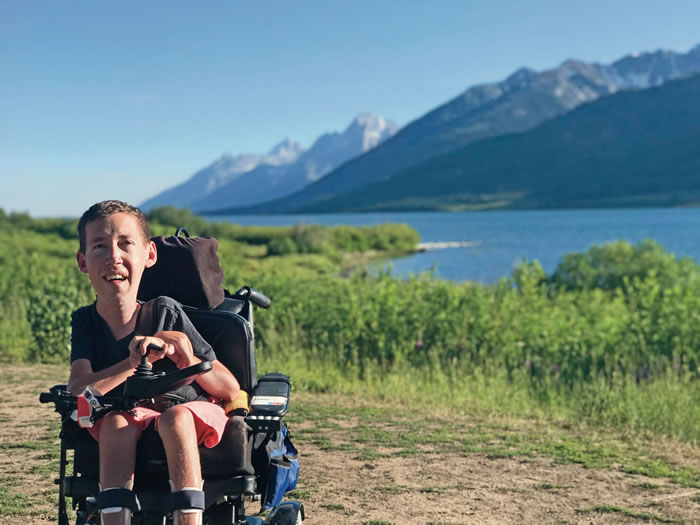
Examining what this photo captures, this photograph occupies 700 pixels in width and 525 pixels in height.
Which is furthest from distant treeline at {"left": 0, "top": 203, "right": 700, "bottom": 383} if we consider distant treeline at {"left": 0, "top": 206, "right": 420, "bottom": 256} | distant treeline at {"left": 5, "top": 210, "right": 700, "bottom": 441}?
distant treeline at {"left": 0, "top": 206, "right": 420, "bottom": 256}

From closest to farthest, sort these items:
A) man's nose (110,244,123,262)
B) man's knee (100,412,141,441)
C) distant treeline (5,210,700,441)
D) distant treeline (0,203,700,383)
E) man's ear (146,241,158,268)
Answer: man's knee (100,412,141,441) → man's nose (110,244,123,262) → man's ear (146,241,158,268) → distant treeline (5,210,700,441) → distant treeline (0,203,700,383)

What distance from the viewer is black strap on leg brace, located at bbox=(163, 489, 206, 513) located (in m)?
3.30

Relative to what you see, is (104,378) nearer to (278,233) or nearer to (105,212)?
(105,212)

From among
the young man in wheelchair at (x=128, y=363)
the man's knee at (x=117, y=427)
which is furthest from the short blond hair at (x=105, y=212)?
the man's knee at (x=117, y=427)

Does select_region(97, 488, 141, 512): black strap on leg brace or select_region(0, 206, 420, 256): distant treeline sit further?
select_region(0, 206, 420, 256): distant treeline

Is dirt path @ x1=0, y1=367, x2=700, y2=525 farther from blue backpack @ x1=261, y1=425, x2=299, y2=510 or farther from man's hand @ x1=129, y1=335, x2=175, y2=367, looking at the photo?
man's hand @ x1=129, y1=335, x2=175, y2=367

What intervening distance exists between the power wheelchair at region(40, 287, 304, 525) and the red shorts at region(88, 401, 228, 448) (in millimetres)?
41

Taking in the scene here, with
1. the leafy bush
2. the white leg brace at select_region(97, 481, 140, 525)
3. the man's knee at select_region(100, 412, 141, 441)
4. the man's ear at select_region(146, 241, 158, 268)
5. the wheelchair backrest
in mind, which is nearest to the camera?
the white leg brace at select_region(97, 481, 140, 525)

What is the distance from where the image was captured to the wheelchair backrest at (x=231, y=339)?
3.97 m

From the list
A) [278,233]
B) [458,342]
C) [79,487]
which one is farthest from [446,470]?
[278,233]

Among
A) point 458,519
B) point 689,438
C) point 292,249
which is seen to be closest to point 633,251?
point 689,438

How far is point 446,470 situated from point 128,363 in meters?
3.38

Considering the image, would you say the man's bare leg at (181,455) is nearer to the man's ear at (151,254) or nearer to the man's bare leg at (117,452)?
the man's bare leg at (117,452)

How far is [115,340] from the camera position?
12.0 feet
